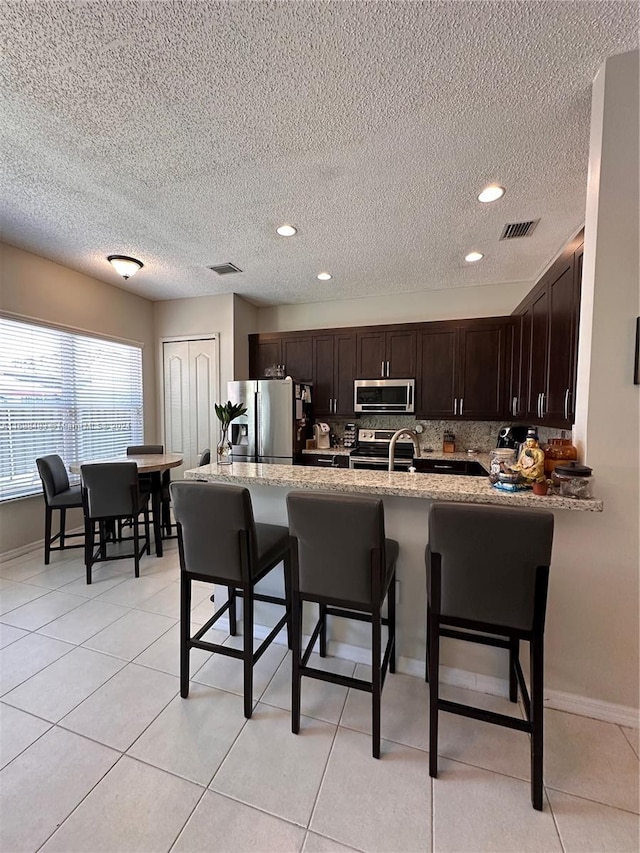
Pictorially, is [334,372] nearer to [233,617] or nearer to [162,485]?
[162,485]

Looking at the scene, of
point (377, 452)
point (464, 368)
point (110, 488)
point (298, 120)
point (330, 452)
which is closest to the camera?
point (298, 120)

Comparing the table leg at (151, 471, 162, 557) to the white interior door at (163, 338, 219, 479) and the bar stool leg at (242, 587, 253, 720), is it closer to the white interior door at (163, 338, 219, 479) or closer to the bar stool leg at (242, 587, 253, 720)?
the white interior door at (163, 338, 219, 479)

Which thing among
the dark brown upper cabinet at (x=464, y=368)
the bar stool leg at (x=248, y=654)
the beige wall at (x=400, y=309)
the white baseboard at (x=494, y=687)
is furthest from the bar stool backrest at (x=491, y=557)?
the beige wall at (x=400, y=309)

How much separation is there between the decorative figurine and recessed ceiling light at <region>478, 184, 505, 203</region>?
1.67 meters

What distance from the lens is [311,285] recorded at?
13.3 feet

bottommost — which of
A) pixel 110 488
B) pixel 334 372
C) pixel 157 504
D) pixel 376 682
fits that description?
pixel 376 682

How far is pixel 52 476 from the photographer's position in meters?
3.10

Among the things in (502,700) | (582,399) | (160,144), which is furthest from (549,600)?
(160,144)

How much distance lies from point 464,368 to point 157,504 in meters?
3.56

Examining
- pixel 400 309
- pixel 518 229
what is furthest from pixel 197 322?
pixel 518 229

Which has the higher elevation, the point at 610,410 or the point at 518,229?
the point at 518,229

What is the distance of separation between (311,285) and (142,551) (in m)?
3.35

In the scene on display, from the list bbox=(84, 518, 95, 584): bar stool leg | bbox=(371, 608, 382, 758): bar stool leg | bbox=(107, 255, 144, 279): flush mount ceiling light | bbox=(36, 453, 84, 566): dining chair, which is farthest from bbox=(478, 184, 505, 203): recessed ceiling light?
bbox=(36, 453, 84, 566): dining chair

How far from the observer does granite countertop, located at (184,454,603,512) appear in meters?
1.44
